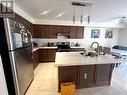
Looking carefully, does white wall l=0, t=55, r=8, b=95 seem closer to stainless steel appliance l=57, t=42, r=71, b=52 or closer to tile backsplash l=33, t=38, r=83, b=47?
stainless steel appliance l=57, t=42, r=71, b=52

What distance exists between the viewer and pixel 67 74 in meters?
2.54

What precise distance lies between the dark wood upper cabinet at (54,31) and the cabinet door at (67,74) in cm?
317

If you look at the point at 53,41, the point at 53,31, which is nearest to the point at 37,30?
the point at 53,31

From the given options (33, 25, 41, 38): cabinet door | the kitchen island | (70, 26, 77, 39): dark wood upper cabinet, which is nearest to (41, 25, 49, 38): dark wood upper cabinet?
(33, 25, 41, 38): cabinet door

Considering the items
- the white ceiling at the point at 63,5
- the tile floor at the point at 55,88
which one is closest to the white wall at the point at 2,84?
the tile floor at the point at 55,88

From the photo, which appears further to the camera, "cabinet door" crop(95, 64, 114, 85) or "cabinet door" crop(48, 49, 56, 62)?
"cabinet door" crop(48, 49, 56, 62)

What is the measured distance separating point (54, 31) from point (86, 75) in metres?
3.36

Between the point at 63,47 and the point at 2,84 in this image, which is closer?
the point at 2,84

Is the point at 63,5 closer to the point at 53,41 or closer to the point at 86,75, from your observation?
the point at 86,75

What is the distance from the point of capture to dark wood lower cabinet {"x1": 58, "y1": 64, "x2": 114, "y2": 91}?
2531mm

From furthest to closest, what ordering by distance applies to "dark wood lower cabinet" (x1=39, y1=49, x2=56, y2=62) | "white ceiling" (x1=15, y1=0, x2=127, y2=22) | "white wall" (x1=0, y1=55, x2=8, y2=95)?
"dark wood lower cabinet" (x1=39, y1=49, x2=56, y2=62)
"white ceiling" (x1=15, y1=0, x2=127, y2=22)
"white wall" (x1=0, y1=55, x2=8, y2=95)

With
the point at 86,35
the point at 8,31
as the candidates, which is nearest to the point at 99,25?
the point at 86,35

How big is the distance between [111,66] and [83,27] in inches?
129

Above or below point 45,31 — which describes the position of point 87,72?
below
